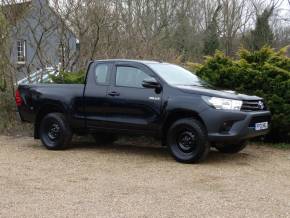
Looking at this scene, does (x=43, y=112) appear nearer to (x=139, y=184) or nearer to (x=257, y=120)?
(x=139, y=184)

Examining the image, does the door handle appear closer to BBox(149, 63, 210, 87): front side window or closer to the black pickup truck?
the black pickup truck

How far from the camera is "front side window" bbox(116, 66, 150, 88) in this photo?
9172 millimetres

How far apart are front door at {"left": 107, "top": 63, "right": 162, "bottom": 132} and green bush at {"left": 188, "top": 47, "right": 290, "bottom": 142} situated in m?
2.17

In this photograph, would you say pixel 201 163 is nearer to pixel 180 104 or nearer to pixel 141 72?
pixel 180 104

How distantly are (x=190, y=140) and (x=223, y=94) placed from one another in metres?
0.92

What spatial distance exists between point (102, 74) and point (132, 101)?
1.00 meters

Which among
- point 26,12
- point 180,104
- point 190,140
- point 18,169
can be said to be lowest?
point 18,169

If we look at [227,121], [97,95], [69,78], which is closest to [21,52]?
[69,78]

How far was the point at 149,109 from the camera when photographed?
8883 millimetres

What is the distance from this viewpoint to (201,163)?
8.62 m

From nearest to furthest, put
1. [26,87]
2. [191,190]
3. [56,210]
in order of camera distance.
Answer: [56,210] < [191,190] < [26,87]

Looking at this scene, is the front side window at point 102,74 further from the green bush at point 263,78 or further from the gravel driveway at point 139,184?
the green bush at point 263,78

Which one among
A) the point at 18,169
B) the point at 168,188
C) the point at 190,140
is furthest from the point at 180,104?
the point at 18,169

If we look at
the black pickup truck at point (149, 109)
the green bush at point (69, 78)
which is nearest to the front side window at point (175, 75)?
the black pickup truck at point (149, 109)
